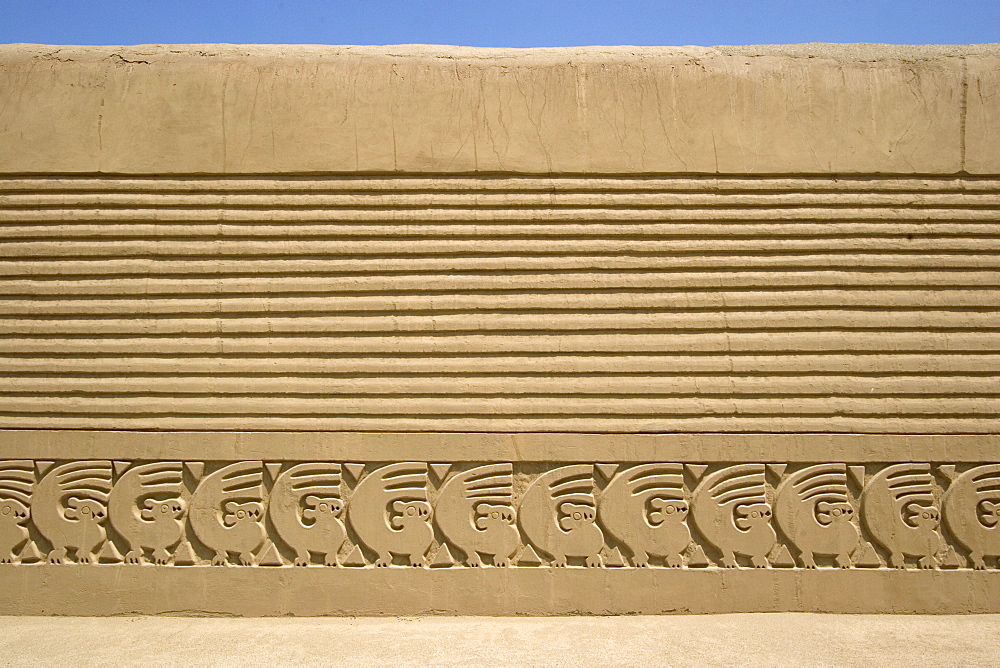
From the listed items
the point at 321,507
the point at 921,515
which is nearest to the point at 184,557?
the point at 321,507

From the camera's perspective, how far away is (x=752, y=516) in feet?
11.0

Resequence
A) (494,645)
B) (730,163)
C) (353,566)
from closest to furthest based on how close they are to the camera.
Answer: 1. (494,645)
2. (353,566)
3. (730,163)

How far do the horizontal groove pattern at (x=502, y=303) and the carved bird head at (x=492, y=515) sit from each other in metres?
0.36

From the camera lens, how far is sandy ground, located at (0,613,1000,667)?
113 inches

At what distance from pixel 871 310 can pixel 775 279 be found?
0.47 meters

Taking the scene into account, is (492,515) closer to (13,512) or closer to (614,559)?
(614,559)

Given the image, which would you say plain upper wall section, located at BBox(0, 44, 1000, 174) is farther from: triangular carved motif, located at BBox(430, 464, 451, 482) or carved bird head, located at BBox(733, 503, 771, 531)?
carved bird head, located at BBox(733, 503, 771, 531)

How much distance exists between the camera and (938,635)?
122 inches

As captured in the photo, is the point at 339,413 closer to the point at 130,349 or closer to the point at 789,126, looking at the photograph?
the point at 130,349

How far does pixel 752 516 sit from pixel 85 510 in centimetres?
303

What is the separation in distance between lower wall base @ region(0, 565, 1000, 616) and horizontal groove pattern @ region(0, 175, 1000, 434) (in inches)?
25.5

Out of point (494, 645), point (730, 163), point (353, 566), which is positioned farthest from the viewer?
point (730, 163)

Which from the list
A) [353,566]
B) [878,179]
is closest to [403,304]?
[353,566]

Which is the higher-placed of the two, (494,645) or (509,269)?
(509,269)
